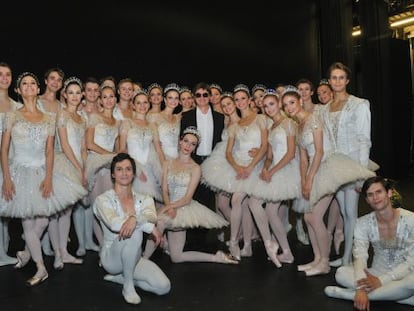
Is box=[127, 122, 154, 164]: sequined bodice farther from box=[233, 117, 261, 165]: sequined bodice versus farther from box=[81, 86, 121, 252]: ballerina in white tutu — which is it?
box=[233, 117, 261, 165]: sequined bodice

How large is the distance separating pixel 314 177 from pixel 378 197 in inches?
28.4

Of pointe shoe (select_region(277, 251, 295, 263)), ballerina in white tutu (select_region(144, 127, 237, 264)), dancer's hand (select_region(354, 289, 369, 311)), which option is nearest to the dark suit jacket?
ballerina in white tutu (select_region(144, 127, 237, 264))

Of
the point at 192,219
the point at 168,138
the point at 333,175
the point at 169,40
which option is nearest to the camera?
the point at 333,175

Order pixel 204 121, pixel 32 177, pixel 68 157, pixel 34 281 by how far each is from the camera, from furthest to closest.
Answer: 1. pixel 204 121
2. pixel 68 157
3. pixel 32 177
4. pixel 34 281

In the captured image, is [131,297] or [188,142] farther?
[188,142]

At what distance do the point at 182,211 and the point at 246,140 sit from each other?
787 mm

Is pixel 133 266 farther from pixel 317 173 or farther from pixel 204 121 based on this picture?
pixel 204 121

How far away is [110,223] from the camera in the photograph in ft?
8.66

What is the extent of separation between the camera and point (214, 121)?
13.9 ft

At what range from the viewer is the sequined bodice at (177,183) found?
139 inches

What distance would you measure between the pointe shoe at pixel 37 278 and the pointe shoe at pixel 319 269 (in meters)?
1.72

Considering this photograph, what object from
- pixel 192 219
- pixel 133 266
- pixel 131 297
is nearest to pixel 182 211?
pixel 192 219

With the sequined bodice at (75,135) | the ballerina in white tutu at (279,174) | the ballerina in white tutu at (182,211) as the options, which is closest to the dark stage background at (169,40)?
the sequined bodice at (75,135)

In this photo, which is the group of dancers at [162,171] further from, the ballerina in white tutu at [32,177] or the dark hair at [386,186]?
the dark hair at [386,186]
